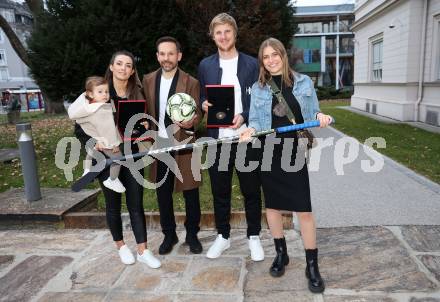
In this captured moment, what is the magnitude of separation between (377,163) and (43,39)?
6.58m

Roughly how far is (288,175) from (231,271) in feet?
3.33

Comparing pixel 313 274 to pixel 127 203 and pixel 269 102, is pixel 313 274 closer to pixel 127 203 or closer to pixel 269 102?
pixel 269 102

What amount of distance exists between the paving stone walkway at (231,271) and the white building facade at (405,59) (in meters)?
9.29

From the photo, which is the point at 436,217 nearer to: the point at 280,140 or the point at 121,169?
the point at 280,140

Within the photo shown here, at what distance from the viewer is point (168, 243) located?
397 centimetres

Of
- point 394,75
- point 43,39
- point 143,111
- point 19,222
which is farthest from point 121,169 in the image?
point 394,75

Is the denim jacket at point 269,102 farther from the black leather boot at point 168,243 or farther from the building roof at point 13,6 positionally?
the building roof at point 13,6

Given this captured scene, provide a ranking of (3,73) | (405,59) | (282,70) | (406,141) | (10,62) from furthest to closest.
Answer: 1. (10,62)
2. (3,73)
3. (405,59)
4. (406,141)
5. (282,70)

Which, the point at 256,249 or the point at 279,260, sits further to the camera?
the point at 256,249

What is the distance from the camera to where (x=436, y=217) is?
4.53m

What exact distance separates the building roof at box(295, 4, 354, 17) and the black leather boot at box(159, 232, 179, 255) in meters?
49.3

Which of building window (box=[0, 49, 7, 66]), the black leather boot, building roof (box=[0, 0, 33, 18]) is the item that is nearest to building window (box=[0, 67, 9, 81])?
building window (box=[0, 49, 7, 66])

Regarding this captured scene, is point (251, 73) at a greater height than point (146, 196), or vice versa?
point (251, 73)

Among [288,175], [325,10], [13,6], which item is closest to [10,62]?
[13,6]
